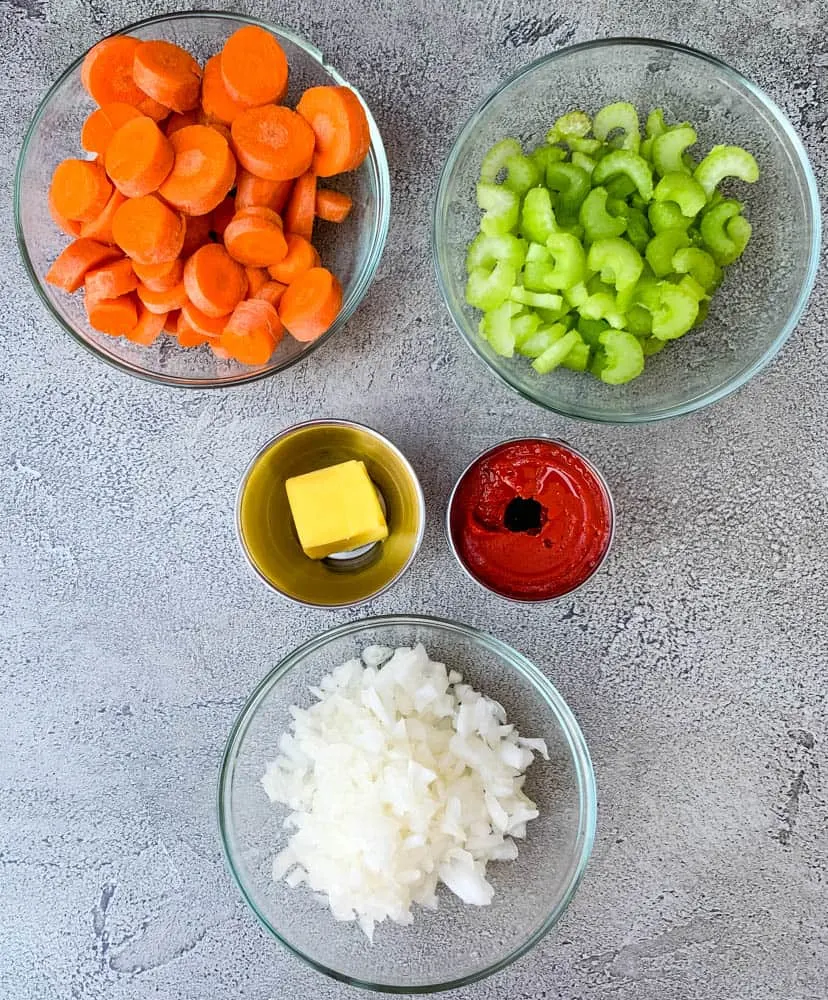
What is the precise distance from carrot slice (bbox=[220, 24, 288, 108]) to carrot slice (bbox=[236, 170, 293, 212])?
118 mm

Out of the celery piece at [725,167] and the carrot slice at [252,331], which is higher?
the celery piece at [725,167]

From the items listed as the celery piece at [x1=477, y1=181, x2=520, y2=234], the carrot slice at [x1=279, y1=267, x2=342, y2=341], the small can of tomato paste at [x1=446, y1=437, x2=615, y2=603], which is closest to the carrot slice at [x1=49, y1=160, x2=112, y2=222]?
the carrot slice at [x1=279, y1=267, x2=342, y2=341]

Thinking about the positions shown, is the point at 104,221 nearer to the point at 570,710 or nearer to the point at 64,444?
the point at 64,444

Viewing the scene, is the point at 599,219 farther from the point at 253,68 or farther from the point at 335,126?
the point at 253,68

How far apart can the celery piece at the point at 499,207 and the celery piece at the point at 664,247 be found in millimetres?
223

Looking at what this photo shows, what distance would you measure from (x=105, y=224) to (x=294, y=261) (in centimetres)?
30

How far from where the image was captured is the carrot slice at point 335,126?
4.47ft

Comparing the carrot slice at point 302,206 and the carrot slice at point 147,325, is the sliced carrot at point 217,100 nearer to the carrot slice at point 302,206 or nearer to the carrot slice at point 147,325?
the carrot slice at point 302,206

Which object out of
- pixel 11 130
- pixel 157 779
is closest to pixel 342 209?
pixel 11 130

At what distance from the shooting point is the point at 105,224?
137 cm

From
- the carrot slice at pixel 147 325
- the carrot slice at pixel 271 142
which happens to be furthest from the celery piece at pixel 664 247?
the carrot slice at pixel 147 325

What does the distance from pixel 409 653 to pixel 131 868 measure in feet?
2.37

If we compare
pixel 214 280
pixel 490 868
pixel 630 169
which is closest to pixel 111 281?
pixel 214 280

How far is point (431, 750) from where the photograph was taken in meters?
1.39
